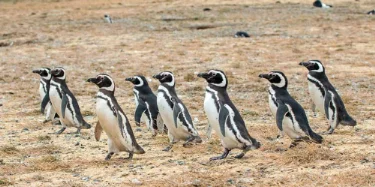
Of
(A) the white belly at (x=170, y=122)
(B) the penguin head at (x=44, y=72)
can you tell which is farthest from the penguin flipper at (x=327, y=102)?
(B) the penguin head at (x=44, y=72)

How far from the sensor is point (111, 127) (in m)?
6.87

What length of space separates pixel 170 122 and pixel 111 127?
2.79 ft

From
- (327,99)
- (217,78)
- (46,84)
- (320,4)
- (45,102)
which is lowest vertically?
(320,4)

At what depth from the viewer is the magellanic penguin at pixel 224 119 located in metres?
6.57

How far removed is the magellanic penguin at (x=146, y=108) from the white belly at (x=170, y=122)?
0.54 m

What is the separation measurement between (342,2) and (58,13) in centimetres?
1229

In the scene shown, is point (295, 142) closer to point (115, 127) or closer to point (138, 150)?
point (138, 150)

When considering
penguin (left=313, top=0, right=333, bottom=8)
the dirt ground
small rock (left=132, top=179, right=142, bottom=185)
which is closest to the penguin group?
the dirt ground

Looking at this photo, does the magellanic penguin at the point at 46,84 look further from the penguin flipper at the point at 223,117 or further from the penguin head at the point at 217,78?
the penguin flipper at the point at 223,117

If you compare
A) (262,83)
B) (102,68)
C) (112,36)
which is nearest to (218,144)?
(262,83)

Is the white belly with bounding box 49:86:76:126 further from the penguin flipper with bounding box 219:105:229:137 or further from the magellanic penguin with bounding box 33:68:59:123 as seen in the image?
the penguin flipper with bounding box 219:105:229:137

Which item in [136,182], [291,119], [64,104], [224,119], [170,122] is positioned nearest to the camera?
[136,182]

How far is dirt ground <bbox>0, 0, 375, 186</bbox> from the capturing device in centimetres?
622

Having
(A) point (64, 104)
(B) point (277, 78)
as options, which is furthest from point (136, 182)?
(A) point (64, 104)
